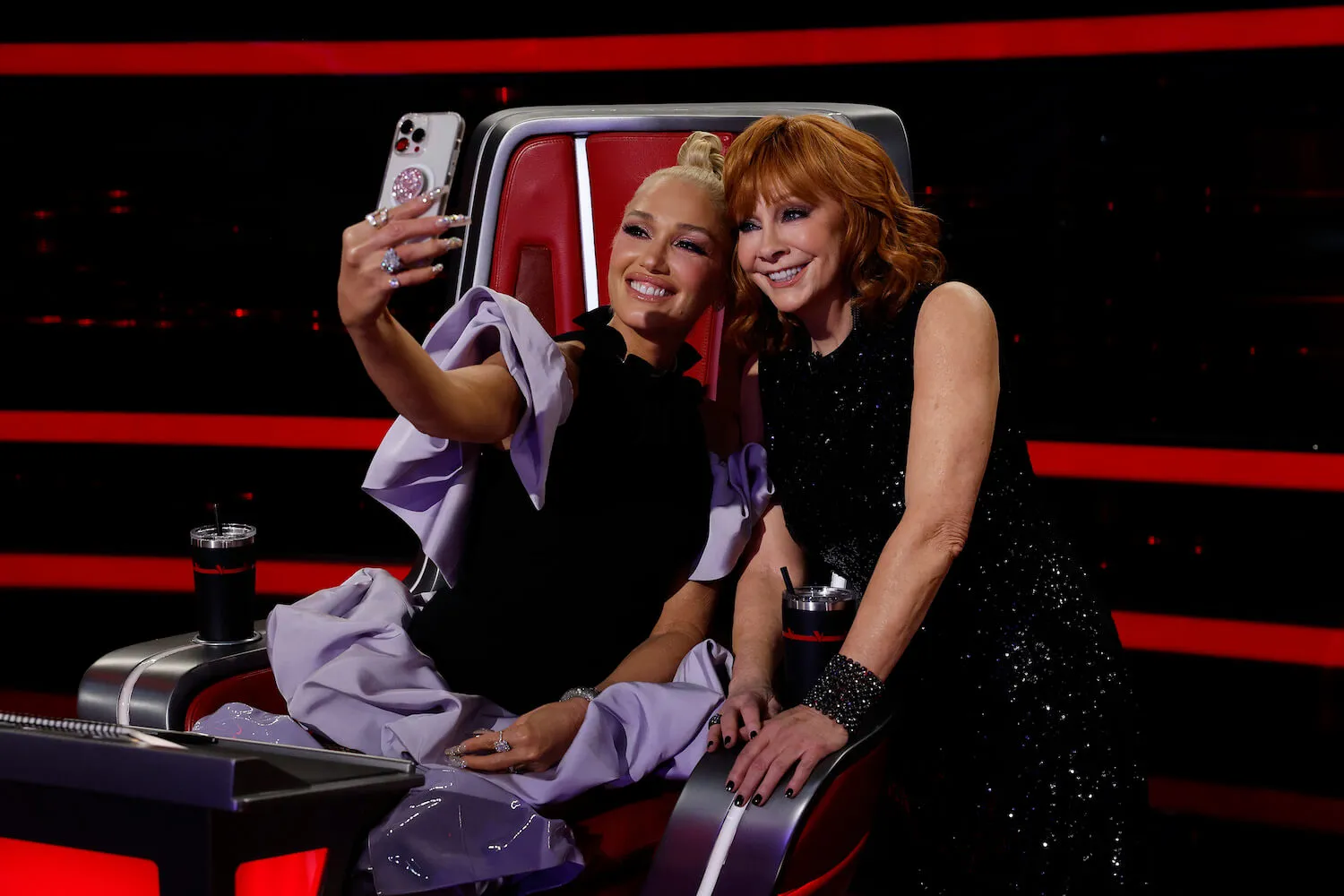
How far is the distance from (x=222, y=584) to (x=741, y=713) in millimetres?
772

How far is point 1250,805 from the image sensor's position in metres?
2.88

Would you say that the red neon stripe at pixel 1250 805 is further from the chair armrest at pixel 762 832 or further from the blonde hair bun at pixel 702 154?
the blonde hair bun at pixel 702 154

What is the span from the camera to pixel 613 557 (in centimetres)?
167

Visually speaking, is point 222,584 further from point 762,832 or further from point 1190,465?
point 1190,465

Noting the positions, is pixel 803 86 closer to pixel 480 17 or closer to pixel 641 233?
pixel 480 17

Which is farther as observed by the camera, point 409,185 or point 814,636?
point 814,636

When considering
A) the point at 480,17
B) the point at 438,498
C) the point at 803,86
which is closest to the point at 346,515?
the point at 480,17

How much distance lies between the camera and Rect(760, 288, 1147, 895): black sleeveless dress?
5.18 feet

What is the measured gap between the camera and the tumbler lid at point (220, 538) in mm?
1703

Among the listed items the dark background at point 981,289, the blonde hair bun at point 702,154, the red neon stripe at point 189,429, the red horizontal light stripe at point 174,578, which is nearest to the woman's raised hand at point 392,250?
the blonde hair bun at point 702,154

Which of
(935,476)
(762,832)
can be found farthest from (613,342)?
(762,832)

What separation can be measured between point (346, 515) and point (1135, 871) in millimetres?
2959

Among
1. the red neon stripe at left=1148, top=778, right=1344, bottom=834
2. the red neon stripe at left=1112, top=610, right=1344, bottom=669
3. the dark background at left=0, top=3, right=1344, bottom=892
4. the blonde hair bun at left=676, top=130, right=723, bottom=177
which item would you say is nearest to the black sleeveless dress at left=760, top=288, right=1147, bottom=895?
the blonde hair bun at left=676, top=130, right=723, bottom=177

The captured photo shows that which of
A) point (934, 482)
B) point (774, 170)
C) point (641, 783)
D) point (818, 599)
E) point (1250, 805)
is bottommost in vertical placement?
point (1250, 805)
